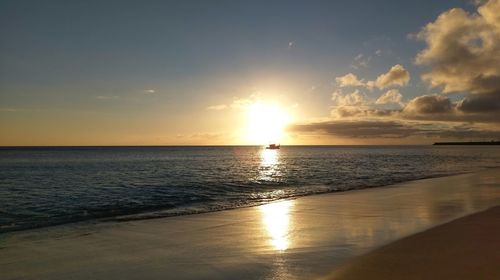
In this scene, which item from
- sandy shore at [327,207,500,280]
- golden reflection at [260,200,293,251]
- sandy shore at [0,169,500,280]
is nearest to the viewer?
sandy shore at [327,207,500,280]

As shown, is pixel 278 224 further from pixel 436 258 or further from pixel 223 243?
pixel 436 258

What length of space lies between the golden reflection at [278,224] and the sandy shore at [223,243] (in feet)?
0.10

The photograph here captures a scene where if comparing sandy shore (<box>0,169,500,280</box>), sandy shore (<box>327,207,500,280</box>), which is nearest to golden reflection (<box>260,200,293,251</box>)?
sandy shore (<box>0,169,500,280</box>)

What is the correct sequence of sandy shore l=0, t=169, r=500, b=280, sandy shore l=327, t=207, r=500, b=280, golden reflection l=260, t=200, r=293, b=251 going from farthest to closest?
1. golden reflection l=260, t=200, r=293, b=251
2. sandy shore l=0, t=169, r=500, b=280
3. sandy shore l=327, t=207, r=500, b=280

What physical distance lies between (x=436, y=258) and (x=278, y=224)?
619cm

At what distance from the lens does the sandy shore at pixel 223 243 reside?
28.1ft

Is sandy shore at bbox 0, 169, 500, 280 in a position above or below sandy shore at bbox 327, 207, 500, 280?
→ below

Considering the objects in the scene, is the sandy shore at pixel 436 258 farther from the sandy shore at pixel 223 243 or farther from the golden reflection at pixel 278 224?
the golden reflection at pixel 278 224

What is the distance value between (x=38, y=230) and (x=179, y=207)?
7.57m

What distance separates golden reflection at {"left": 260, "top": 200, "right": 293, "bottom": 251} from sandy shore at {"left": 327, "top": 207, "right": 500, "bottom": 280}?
253 cm

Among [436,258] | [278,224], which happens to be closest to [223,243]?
[278,224]

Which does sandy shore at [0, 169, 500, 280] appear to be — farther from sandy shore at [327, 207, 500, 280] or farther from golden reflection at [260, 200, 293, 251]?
sandy shore at [327, 207, 500, 280]

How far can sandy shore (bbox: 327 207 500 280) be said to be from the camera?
299 inches

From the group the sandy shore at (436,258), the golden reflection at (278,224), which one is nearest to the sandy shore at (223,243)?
the golden reflection at (278,224)
